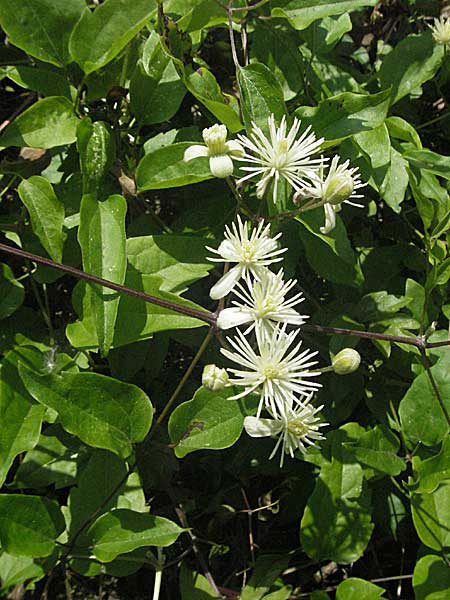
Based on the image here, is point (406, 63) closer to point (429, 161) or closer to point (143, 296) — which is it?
point (429, 161)

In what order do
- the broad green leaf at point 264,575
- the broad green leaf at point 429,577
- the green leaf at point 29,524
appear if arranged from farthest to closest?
the broad green leaf at point 264,575 → the broad green leaf at point 429,577 → the green leaf at point 29,524

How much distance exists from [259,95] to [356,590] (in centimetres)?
88

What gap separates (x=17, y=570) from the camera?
123cm

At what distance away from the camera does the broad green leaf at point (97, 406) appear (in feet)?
3.62

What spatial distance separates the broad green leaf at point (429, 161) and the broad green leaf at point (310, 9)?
287mm

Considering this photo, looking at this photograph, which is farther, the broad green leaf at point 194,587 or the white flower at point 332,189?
the broad green leaf at point 194,587

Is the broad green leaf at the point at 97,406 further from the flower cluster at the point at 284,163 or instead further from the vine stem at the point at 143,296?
the flower cluster at the point at 284,163

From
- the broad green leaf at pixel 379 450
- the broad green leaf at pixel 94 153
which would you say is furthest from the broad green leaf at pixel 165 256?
the broad green leaf at pixel 379 450

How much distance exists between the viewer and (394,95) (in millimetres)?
1457

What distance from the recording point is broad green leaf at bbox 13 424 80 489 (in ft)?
4.31

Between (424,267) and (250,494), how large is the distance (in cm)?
66

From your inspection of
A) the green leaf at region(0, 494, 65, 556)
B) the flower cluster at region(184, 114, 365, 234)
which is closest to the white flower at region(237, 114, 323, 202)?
the flower cluster at region(184, 114, 365, 234)

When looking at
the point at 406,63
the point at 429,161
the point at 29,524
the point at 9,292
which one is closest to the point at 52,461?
the point at 29,524

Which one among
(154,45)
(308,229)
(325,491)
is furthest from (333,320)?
(154,45)
